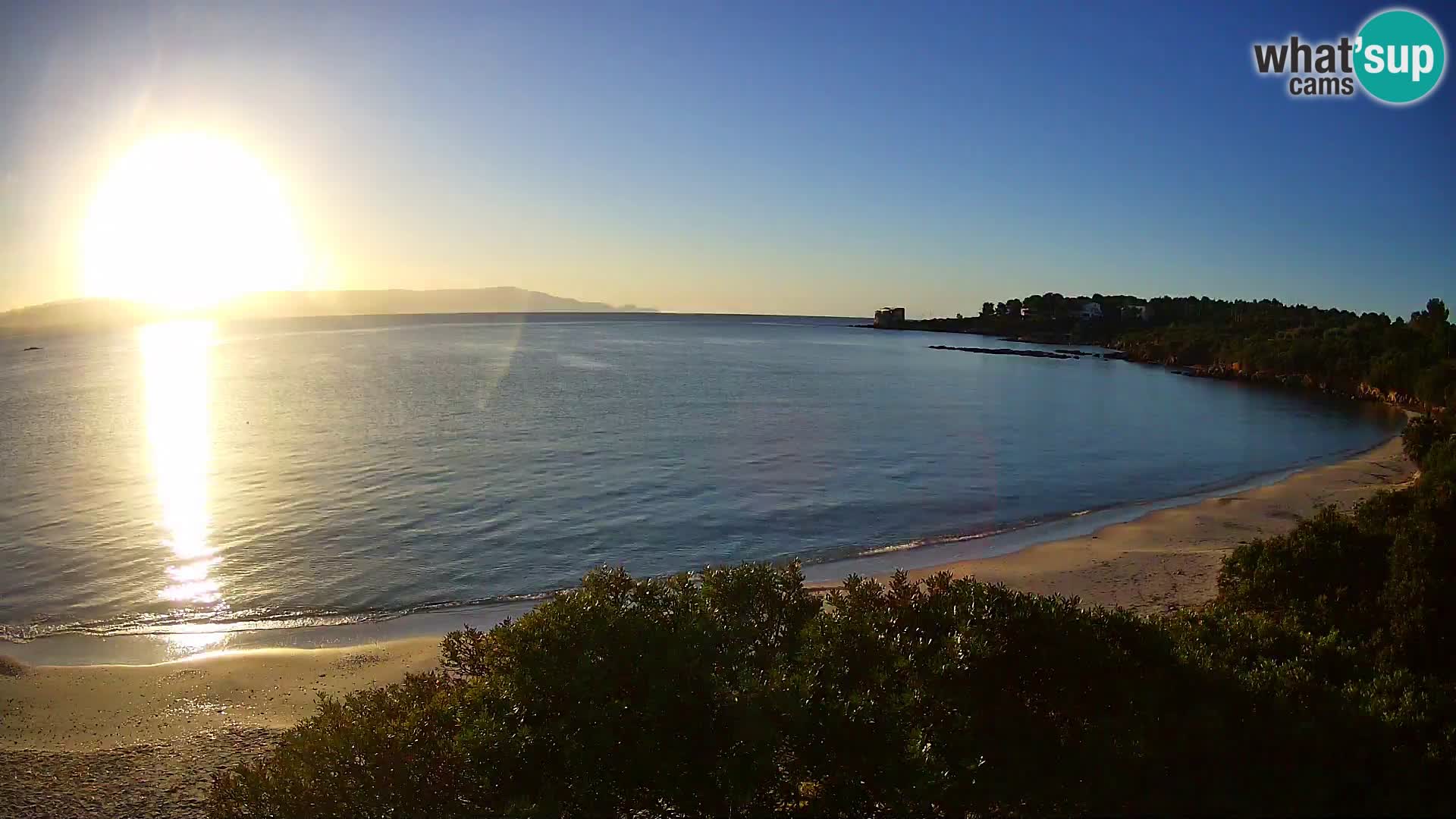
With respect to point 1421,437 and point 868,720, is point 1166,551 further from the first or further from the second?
point 1421,437

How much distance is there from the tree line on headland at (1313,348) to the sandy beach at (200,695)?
99.8 ft

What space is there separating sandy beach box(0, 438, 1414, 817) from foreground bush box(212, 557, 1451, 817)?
3574mm

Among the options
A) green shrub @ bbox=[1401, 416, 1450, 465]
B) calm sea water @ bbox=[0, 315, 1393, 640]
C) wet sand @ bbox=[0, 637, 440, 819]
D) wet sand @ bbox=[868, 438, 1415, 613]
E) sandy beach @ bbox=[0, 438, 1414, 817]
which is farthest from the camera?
green shrub @ bbox=[1401, 416, 1450, 465]

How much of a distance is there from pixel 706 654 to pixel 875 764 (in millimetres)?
1757

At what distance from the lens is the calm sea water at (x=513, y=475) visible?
1817 centimetres

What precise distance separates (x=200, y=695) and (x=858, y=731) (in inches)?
411

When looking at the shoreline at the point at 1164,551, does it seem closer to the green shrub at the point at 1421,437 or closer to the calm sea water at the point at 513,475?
the green shrub at the point at 1421,437

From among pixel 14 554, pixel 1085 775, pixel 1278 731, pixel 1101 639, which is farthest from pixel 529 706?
pixel 14 554

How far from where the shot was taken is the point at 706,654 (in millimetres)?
7141

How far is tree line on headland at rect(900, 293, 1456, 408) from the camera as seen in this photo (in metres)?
54.9

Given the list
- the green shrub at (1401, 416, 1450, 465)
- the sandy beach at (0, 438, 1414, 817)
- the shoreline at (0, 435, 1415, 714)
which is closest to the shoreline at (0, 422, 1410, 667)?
the shoreline at (0, 435, 1415, 714)

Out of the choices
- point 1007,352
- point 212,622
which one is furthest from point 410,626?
point 1007,352

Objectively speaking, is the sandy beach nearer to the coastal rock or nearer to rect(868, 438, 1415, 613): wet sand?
rect(868, 438, 1415, 613): wet sand

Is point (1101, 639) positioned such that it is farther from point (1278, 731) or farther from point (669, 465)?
point (669, 465)
